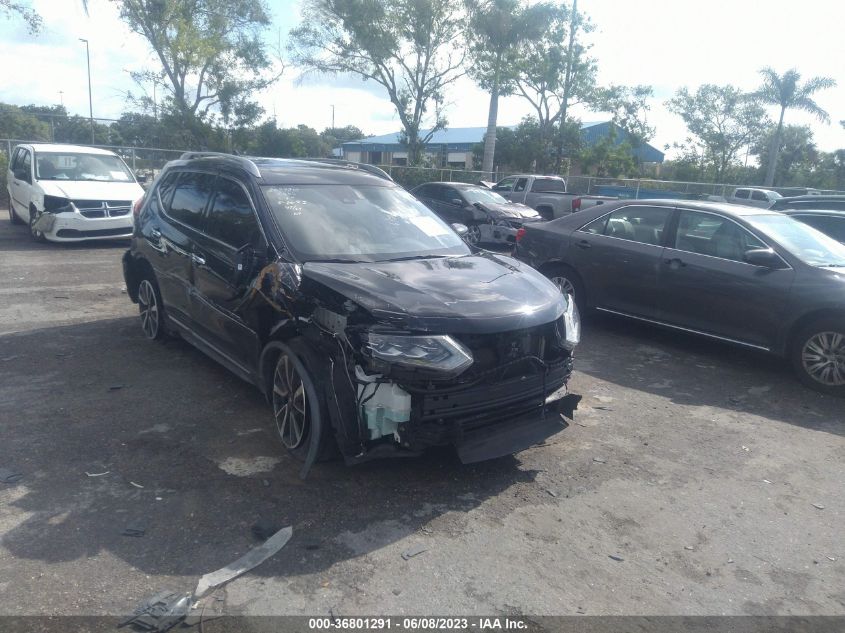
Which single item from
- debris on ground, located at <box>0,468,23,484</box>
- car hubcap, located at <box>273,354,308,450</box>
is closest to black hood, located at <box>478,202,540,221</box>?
car hubcap, located at <box>273,354,308,450</box>

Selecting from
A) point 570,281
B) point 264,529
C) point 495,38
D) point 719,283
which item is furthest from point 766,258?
point 495,38

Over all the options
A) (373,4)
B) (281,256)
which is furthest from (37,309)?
(373,4)

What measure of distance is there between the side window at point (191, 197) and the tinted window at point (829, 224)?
25.7ft

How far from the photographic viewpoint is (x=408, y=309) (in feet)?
12.7

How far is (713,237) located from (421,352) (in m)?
4.67

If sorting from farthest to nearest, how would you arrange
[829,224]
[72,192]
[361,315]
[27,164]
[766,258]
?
[27,164]
[72,192]
[829,224]
[766,258]
[361,315]

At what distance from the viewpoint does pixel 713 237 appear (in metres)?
7.12

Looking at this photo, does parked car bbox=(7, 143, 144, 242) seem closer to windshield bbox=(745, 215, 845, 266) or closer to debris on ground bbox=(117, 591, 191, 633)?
windshield bbox=(745, 215, 845, 266)

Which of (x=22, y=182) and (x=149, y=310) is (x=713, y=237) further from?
(x=22, y=182)

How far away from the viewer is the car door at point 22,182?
1372cm

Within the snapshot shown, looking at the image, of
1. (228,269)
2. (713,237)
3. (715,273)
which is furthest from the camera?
(713,237)

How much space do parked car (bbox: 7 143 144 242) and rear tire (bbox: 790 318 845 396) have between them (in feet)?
38.9

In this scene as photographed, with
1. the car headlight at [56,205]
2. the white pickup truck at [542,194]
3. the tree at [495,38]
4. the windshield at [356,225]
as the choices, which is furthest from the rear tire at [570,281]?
the tree at [495,38]

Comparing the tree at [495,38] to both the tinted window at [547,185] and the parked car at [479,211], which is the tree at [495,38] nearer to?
the tinted window at [547,185]
